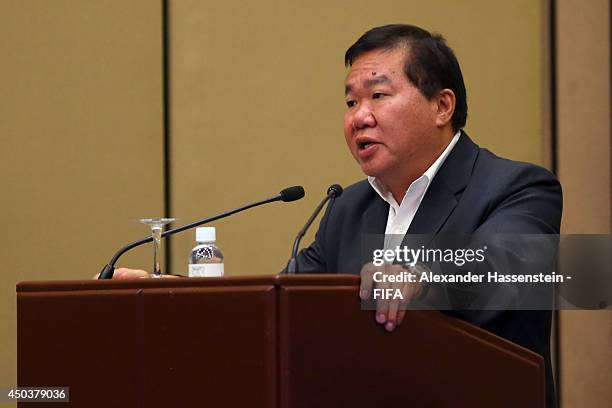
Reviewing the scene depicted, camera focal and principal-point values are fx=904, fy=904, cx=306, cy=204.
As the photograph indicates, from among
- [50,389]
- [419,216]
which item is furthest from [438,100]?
[50,389]

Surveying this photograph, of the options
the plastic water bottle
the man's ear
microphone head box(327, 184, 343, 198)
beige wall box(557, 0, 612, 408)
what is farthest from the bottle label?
beige wall box(557, 0, 612, 408)

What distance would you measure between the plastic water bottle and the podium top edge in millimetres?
504

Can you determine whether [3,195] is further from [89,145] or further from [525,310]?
[525,310]

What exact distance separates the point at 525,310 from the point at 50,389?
3.30 ft

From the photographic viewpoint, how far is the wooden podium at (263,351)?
1.42 metres

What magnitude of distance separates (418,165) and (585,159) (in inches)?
52.7

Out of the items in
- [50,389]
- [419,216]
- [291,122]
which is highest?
[291,122]

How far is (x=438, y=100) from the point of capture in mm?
2379

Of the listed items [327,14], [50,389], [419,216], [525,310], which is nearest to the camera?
[50,389]

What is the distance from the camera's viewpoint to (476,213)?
83.7 inches

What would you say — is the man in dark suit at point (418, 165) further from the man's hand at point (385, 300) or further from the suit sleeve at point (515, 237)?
the man's hand at point (385, 300)

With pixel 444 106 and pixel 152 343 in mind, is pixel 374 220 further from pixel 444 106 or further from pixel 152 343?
pixel 152 343

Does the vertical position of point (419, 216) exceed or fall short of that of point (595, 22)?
it falls short

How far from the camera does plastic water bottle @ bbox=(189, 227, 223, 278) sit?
2.06m
